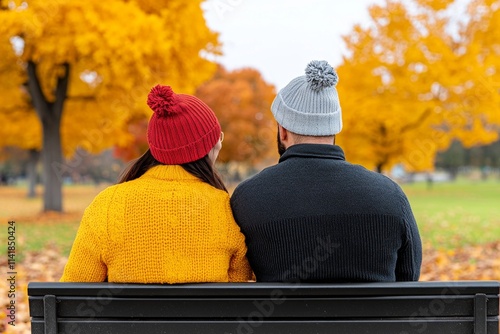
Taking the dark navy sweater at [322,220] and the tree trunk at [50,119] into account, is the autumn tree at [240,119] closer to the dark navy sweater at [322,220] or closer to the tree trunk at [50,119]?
the tree trunk at [50,119]

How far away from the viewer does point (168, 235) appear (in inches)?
100

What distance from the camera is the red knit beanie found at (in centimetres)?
267

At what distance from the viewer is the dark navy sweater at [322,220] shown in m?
2.63

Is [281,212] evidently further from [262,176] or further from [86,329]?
[86,329]

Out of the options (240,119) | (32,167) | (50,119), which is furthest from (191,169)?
(240,119)

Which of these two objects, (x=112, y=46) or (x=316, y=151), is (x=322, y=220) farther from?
A: (x=112, y=46)

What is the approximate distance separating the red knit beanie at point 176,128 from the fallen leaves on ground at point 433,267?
415cm

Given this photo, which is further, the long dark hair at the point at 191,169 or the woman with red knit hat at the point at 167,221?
the long dark hair at the point at 191,169

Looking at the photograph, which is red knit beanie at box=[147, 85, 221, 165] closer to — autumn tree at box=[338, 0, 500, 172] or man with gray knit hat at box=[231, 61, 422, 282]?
man with gray knit hat at box=[231, 61, 422, 282]

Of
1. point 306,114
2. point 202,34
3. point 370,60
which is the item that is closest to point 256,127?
point 370,60

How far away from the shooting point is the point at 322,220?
2.63m

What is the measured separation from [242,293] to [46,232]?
1435 cm

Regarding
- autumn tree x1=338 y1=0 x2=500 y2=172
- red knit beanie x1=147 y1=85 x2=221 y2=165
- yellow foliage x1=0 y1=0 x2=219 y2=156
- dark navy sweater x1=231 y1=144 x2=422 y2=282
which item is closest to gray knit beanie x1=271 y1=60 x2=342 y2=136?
dark navy sweater x1=231 y1=144 x2=422 y2=282

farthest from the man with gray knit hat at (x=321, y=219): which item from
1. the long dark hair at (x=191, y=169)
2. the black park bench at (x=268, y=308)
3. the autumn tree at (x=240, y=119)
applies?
the autumn tree at (x=240, y=119)
